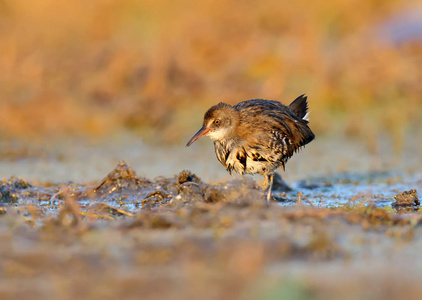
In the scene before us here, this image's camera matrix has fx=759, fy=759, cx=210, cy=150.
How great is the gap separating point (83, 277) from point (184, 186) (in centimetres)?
273

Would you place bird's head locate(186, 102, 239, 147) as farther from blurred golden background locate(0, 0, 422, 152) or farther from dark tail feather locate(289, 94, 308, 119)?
blurred golden background locate(0, 0, 422, 152)

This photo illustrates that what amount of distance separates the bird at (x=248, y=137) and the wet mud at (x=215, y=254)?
183 cm

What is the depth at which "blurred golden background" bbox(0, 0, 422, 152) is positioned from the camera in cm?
1226

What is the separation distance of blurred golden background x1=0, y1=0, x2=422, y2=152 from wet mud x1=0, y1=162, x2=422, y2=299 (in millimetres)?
6243

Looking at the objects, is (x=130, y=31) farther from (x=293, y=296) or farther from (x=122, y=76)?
(x=293, y=296)

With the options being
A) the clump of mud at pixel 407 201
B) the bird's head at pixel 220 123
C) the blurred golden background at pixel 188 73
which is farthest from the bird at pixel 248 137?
the blurred golden background at pixel 188 73

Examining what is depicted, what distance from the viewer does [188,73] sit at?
1311 centimetres

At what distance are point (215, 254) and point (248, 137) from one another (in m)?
3.27

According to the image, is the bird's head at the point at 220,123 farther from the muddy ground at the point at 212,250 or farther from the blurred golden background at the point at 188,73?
the blurred golden background at the point at 188,73

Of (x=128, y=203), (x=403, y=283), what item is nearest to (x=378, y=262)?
(x=403, y=283)

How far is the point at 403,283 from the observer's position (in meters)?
4.18

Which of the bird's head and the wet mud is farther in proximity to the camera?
the bird's head

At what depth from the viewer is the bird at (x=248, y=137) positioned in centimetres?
770

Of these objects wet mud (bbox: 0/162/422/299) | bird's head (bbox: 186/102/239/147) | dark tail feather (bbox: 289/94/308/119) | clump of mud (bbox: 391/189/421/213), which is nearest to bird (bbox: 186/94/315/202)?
bird's head (bbox: 186/102/239/147)
